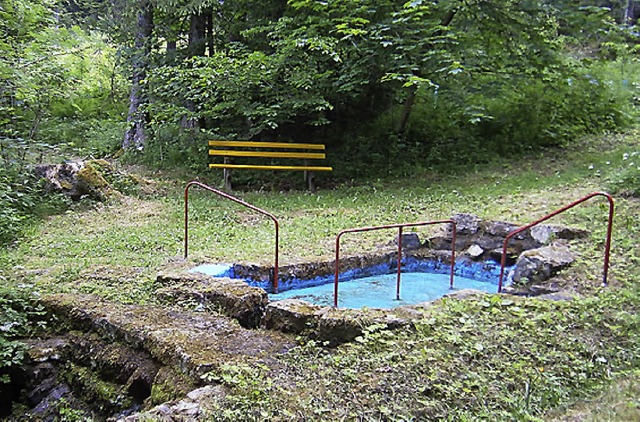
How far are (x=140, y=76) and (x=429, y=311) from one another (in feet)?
33.1

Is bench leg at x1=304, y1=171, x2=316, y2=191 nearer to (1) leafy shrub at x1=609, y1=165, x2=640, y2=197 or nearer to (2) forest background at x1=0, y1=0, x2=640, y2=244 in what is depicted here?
(2) forest background at x1=0, y1=0, x2=640, y2=244

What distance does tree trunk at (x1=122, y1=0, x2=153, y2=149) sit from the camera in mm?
11383

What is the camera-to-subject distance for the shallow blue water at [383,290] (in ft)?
19.4

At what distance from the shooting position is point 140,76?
12.2 metres

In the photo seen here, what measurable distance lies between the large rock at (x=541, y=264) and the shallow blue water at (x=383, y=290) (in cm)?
51

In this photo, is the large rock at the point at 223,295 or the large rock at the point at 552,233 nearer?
the large rock at the point at 223,295

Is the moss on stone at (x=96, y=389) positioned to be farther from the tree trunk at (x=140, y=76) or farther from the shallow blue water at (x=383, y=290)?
the tree trunk at (x=140, y=76)

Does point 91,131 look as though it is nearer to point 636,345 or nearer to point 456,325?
point 456,325

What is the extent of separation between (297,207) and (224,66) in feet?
10.3

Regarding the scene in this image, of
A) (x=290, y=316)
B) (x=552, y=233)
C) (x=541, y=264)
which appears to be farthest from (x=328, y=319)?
(x=552, y=233)

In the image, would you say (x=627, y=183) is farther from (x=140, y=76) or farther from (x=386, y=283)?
(x=140, y=76)

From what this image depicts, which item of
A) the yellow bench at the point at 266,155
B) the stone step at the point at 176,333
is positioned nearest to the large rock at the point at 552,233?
the stone step at the point at 176,333

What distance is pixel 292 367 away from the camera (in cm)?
364

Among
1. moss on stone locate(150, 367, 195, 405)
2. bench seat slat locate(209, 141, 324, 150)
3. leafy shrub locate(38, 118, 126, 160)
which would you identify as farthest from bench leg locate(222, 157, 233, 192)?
moss on stone locate(150, 367, 195, 405)
